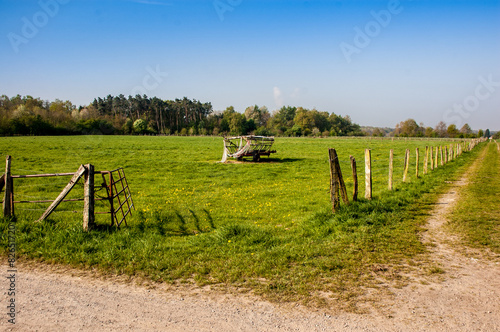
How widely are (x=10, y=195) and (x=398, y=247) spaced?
9.02 m

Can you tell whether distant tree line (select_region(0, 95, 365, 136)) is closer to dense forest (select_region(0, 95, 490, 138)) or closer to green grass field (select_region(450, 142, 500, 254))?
dense forest (select_region(0, 95, 490, 138))

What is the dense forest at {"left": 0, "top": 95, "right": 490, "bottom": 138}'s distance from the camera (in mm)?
101938

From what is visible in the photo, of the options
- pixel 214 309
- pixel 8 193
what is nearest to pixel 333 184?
pixel 214 309

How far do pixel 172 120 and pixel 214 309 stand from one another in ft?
484

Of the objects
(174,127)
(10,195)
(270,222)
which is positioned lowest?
(270,222)

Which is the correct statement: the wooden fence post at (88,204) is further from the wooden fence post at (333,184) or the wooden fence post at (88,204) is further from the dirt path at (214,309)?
the wooden fence post at (333,184)

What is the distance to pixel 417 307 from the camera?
4305mm

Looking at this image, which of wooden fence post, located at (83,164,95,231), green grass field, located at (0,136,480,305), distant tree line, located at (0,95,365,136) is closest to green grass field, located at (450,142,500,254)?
green grass field, located at (0,136,480,305)

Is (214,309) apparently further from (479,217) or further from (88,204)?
(479,217)

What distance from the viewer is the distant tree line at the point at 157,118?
9862cm

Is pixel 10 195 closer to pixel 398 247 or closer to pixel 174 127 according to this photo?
pixel 398 247

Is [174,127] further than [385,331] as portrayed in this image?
Yes

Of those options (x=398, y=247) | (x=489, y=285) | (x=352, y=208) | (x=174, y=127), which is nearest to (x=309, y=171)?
(x=352, y=208)

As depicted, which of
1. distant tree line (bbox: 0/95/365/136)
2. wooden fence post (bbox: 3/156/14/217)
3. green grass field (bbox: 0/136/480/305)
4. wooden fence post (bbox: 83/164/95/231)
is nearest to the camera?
green grass field (bbox: 0/136/480/305)
